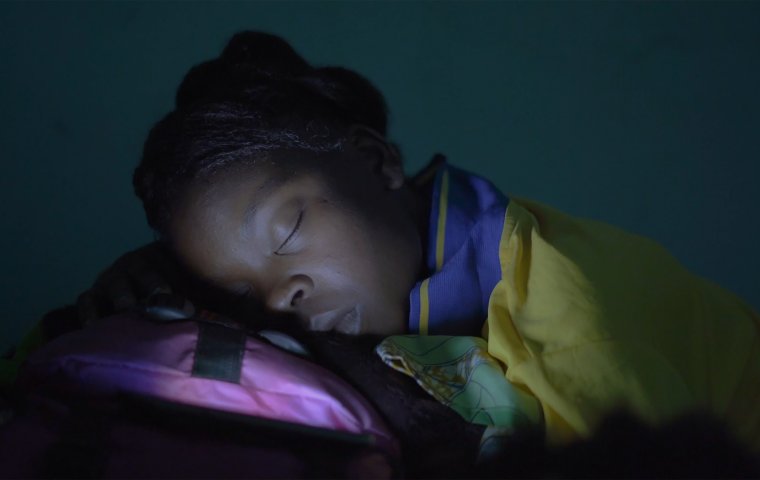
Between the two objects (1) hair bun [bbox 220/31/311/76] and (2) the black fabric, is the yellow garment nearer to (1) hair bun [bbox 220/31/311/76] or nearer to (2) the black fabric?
(2) the black fabric

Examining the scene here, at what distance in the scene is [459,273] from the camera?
0.73 meters

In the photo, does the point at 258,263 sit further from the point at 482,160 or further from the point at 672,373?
the point at 482,160

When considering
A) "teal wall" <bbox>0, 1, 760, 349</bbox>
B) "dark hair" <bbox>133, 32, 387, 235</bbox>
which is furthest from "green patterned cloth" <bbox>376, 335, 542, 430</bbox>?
"teal wall" <bbox>0, 1, 760, 349</bbox>

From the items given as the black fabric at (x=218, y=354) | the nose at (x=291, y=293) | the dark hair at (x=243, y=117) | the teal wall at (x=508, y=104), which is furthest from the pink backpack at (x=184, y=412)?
the teal wall at (x=508, y=104)

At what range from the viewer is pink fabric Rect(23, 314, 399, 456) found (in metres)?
0.52

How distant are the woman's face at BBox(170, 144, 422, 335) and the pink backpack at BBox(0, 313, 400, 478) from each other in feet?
0.42

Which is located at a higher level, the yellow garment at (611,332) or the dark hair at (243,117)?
the dark hair at (243,117)

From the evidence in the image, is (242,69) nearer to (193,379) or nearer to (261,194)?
(261,194)

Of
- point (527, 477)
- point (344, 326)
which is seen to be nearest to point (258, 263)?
point (344, 326)

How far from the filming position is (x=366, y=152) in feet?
2.80

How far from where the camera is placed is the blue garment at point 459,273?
2.35 feet

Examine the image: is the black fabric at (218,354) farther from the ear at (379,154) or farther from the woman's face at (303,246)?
the ear at (379,154)

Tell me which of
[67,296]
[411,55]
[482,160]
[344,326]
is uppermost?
[411,55]

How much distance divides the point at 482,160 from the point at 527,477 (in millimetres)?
921
